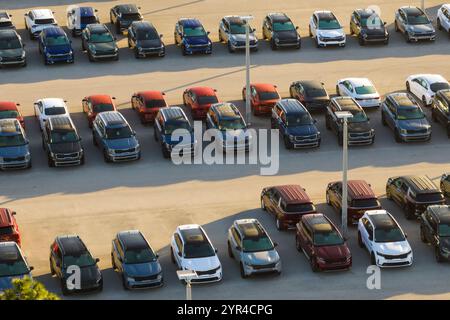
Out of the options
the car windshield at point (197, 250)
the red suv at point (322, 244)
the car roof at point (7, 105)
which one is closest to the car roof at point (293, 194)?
the red suv at point (322, 244)

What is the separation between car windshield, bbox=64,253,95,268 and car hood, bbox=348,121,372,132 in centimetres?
1818

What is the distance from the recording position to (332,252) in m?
59.5

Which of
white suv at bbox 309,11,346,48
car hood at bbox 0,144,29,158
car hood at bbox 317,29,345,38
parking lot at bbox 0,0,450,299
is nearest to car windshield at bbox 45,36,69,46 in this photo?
parking lot at bbox 0,0,450,299

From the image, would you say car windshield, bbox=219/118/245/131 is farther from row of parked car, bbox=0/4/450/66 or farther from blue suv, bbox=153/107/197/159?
row of parked car, bbox=0/4/450/66

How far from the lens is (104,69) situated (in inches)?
3241

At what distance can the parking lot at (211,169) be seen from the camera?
195ft

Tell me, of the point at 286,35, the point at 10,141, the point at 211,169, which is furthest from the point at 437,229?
the point at 286,35

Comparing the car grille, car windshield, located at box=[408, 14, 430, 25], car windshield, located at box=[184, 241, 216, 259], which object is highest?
car windshield, located at box=[408, 14, 430, 25]

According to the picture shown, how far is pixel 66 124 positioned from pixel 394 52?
74.0ft

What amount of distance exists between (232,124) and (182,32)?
13.8 meters

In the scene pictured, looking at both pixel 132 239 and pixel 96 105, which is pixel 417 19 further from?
pixel 132 239

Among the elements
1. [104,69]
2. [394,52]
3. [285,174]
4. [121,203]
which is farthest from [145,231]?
[394,52]

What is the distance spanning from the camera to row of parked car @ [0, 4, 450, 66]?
3243 inches

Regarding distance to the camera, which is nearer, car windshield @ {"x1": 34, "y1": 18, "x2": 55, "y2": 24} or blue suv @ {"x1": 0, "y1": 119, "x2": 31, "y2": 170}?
blue suv @ {"x1": 0, "y1": 119, "x2": 31, "y2": 170}
